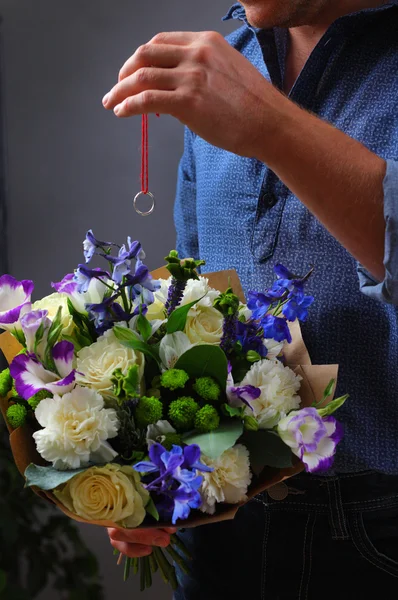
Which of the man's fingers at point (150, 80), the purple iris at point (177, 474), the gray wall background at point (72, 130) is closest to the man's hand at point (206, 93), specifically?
the man's fingers at point (150, 80)

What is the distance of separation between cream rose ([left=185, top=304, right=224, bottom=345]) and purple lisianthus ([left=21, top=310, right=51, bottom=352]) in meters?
0.16

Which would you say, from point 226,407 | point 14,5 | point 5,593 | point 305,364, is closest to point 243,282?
point 305,364

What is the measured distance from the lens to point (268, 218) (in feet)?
3.44

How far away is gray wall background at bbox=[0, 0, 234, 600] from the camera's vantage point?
1.64 m

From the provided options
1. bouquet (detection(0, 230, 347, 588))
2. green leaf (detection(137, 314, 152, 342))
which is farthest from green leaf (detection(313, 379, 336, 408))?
green leaf (detection(137, 314, 152, 342))

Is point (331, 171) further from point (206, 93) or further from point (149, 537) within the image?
point (149, 537)

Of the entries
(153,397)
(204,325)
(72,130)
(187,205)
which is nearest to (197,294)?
(204,325)

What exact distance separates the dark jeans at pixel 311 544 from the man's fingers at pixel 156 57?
0.60 m

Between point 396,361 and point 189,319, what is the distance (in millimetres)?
342

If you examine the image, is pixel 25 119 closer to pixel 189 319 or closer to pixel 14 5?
pixel 14 5

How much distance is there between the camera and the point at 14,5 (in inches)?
63.3

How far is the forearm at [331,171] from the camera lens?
0.80 m

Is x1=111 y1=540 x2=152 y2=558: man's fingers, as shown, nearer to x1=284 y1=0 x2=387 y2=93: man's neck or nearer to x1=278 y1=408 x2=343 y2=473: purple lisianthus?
x1=278 y1=408 x2=343 y2=473: purple lisianthus

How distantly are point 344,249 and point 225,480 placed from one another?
403mm
